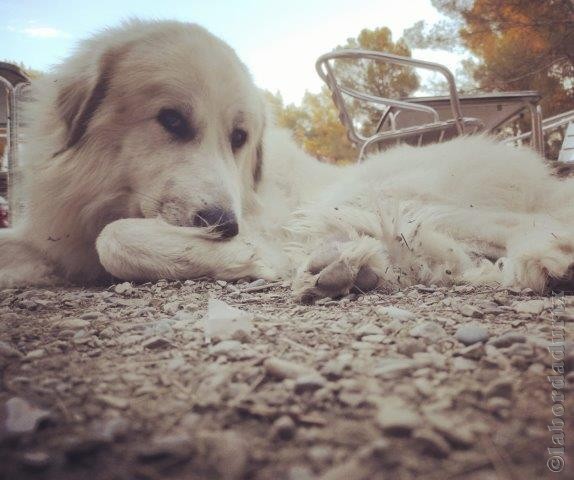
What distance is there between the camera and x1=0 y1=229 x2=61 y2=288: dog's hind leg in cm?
220

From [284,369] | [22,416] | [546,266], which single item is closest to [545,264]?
[546,266]

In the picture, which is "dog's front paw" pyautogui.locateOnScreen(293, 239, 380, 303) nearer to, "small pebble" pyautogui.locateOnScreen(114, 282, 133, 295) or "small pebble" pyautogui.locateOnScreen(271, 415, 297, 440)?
"small pebble" pyautogui.locateOnScreen(114, 282, 133, 295)

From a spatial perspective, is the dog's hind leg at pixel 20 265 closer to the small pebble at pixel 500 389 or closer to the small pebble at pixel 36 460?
the small pebble at pixel 36 460

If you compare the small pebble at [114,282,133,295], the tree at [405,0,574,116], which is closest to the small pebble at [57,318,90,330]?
the small pebble at [114,282,133,295]

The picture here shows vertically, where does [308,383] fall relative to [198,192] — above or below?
below

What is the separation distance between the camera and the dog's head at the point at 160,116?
7.02 feet

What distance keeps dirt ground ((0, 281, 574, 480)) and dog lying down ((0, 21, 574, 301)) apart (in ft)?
2.12

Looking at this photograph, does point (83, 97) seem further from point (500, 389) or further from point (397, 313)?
point (500, 389)

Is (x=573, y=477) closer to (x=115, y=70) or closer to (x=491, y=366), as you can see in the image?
(x=491, y=366)

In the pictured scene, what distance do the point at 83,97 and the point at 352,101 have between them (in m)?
8.30

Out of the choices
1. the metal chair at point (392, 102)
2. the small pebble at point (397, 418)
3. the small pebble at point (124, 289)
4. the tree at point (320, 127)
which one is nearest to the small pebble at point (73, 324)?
the small pebble at point (124, 289)

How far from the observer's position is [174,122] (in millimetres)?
2229

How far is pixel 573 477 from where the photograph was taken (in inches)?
20.7

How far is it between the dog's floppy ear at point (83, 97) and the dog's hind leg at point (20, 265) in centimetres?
56
